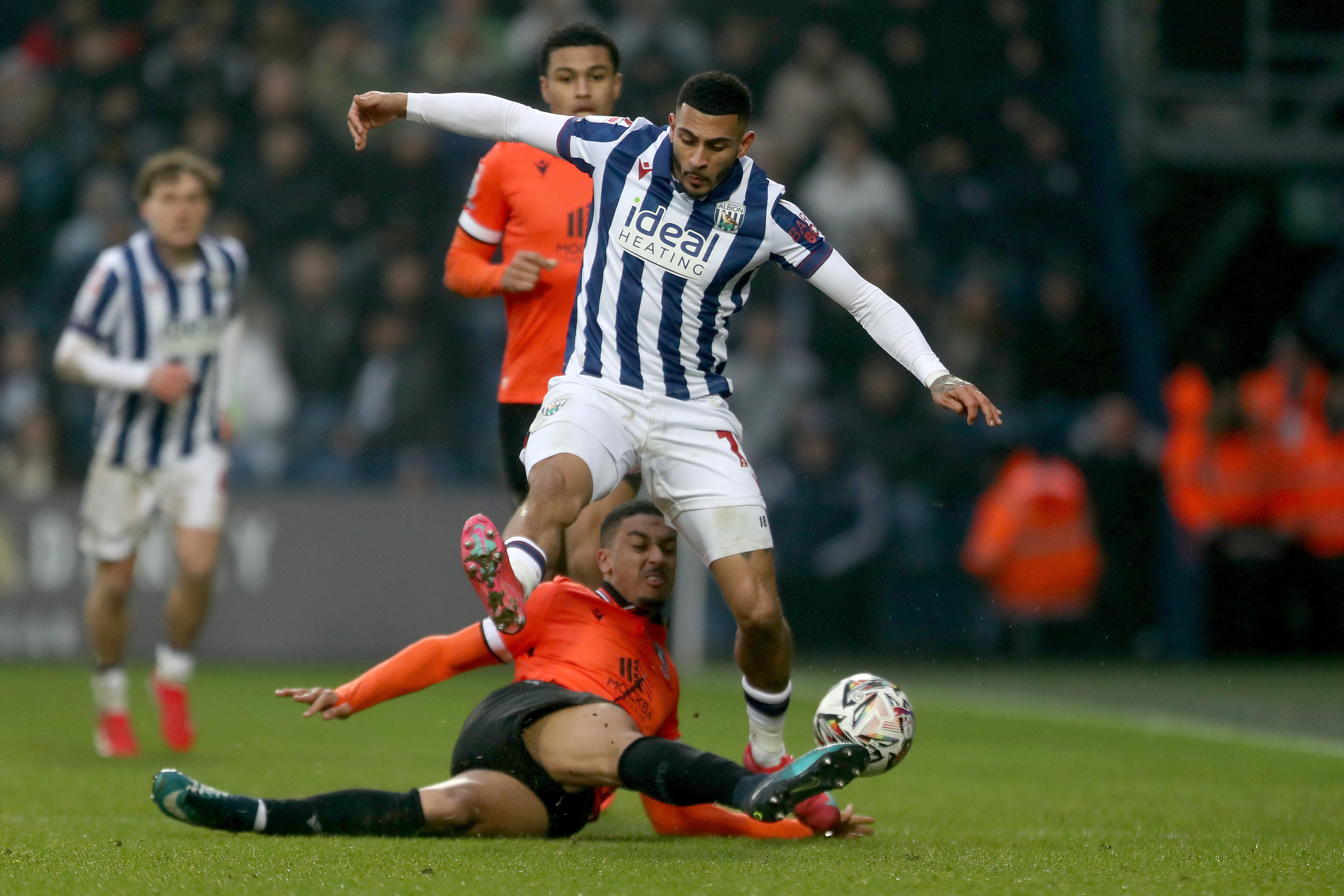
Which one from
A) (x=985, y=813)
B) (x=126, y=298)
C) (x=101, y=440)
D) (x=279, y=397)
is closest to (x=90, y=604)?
(x=101, y=440)

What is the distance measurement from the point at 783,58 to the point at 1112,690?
584 cm

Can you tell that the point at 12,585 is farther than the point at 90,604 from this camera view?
Yes

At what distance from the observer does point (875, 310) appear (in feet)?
15.6

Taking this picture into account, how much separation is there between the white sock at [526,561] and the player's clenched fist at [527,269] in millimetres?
1090

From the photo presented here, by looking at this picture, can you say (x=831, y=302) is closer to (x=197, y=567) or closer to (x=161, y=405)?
Result: (x=161, y=405)

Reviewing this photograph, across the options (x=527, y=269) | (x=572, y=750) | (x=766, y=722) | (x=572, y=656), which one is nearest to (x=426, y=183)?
(x=527, y=269)

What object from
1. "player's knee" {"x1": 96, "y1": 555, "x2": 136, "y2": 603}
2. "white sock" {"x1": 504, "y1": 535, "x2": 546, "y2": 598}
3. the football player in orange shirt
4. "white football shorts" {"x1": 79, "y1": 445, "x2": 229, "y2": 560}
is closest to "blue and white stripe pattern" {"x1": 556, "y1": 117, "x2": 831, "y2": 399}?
the football player in orange shirt

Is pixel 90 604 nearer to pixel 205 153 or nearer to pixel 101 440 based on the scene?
pixel 101 440

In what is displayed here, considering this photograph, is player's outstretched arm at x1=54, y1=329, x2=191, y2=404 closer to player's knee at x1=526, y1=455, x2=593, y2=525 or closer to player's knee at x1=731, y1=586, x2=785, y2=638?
player's knee at x1=526, y1=455, x2=593, y2=525

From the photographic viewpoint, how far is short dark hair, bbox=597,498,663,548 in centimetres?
472

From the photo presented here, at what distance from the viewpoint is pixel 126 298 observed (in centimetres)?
704

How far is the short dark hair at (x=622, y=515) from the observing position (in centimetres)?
472

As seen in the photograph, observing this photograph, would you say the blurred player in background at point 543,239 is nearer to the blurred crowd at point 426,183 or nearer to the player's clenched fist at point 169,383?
the player's clenched fist at point 169,383

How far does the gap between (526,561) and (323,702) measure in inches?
23.8
